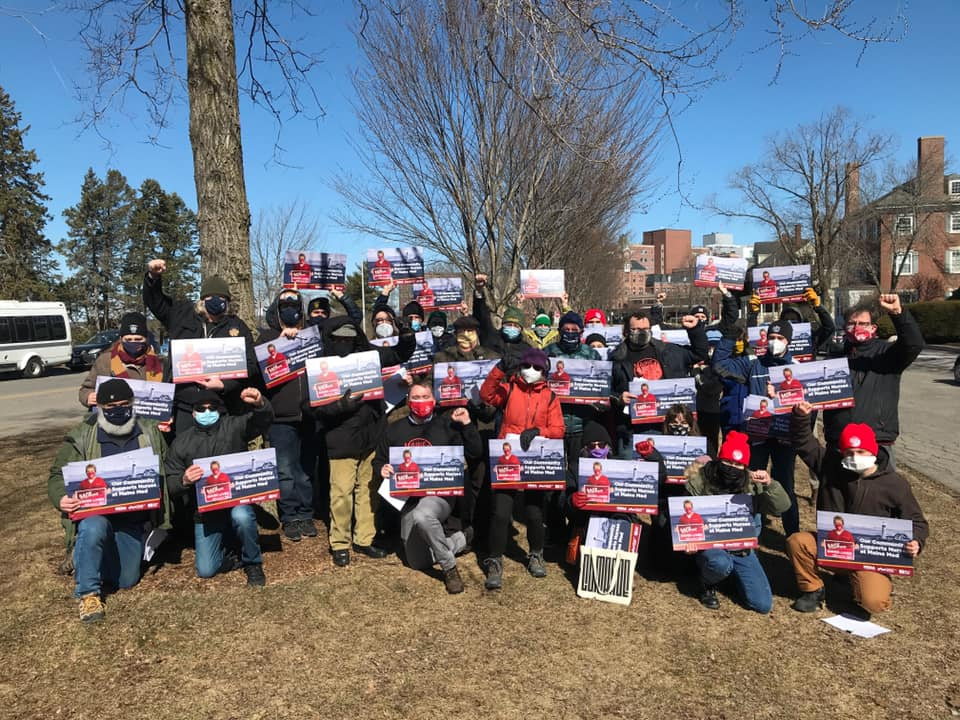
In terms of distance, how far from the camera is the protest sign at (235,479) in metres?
5.18

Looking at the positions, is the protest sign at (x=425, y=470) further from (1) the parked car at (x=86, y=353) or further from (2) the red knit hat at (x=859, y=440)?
(1) the parked car at (x=86, y=353)

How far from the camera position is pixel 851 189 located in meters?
36.2

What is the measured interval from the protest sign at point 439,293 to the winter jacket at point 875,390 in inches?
225

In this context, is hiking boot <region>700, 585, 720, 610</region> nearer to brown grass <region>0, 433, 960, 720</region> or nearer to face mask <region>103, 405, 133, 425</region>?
brown grass <region>0, 433, 960, 720</region>

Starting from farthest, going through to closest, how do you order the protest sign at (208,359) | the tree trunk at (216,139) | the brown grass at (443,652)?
the tree trunk at (216,139) → the protest sign at (208,359) → the brown grass at (443,652)

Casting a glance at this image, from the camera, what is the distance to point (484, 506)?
6301 mm

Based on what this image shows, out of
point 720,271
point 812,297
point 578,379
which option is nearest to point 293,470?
point 578,379

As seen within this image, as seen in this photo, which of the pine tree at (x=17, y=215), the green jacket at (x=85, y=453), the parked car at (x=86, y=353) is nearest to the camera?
the green jacket at (x=85, y=453)

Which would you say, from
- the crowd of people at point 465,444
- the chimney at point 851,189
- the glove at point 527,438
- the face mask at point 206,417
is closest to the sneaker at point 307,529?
the crowd of people at point 465,444

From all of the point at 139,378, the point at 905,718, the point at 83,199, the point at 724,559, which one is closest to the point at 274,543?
the point at 139,378

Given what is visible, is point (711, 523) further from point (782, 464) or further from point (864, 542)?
point (782, 464)

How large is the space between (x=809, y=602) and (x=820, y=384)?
5.95 feet

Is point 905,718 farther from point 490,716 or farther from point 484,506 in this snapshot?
point 484,506

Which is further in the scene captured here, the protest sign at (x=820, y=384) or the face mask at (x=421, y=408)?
the face mask at (x=421, y=408)
